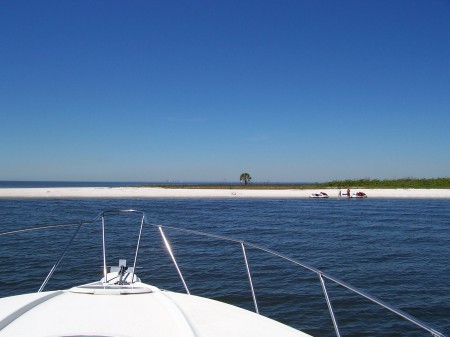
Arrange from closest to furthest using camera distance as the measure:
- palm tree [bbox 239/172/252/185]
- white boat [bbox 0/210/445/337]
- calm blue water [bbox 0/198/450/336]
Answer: white boat [bbox 0/210/445/337]
calm blue water [bbox 0/198/450/336]
palm tree [bbox 239/172/252/185]

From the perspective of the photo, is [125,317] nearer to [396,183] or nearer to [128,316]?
[128,316]

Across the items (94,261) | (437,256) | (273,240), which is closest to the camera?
(94,261)

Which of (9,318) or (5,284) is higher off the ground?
(9,318)

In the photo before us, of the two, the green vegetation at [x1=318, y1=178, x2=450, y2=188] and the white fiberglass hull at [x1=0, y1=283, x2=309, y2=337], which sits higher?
the green vegetation at [x1=318, y1=178, x2=450, y2=188]

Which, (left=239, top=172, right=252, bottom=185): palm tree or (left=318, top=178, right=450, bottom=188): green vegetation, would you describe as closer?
(left=318, top=178, right=450, bottom=188): green vegetation

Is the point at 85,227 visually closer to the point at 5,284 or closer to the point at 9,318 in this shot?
the point at 5,284

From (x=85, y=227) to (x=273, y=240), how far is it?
377 inches

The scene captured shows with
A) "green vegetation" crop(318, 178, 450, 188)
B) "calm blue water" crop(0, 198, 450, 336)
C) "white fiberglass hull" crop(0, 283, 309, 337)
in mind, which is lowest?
"calm blue water" crop(0, 198, 450, 336)

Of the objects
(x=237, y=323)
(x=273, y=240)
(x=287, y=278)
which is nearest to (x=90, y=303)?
(x=237, y=323)

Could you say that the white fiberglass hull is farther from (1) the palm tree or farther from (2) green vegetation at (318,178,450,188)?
(1) the palm tree

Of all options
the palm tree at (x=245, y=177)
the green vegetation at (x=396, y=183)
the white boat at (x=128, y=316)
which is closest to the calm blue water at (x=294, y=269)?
the white boat at (x=128, y=316)

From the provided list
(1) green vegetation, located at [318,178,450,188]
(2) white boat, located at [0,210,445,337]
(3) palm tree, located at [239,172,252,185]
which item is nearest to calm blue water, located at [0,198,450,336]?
(2) white boat, located at [0,210,445,337]

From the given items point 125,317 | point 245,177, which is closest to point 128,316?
point 125,317

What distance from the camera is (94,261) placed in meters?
10.4
